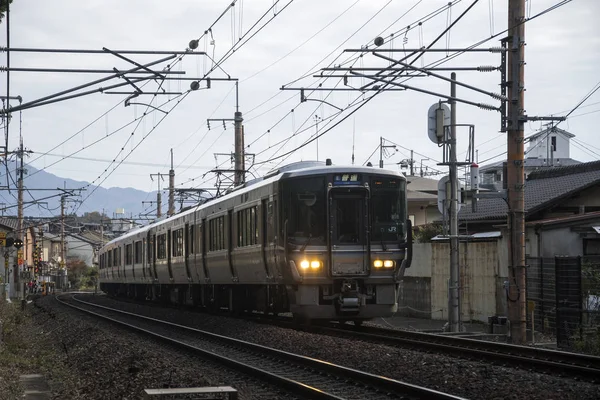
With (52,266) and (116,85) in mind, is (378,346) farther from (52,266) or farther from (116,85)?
(52,266)

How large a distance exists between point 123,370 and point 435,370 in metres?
4.24

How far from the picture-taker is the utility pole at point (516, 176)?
17109mm

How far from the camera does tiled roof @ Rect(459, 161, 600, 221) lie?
25750 mm

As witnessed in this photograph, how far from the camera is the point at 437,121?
66.5 ft

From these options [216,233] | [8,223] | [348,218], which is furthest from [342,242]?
[8,223]

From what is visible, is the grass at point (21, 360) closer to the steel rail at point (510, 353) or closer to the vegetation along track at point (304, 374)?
the vegetation along track at point (304, 374)

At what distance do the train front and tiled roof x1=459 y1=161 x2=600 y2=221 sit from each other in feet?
24.5

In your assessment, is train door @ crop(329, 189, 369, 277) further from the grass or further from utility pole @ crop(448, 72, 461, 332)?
the grass

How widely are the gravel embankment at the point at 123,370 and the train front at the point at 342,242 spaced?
9.91ft

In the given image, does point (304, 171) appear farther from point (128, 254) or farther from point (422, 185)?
point (422, 185)

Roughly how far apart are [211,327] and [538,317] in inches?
284

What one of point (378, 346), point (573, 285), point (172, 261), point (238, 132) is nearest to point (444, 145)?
point (573, 285)

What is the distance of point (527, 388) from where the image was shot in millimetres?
10281

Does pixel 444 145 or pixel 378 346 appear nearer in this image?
pixel 378 346
